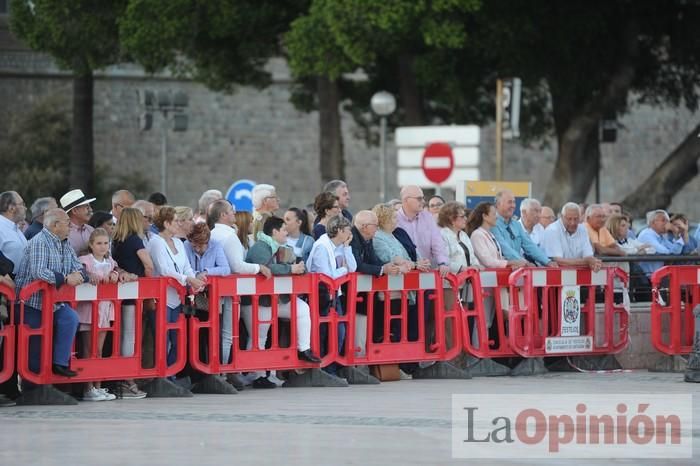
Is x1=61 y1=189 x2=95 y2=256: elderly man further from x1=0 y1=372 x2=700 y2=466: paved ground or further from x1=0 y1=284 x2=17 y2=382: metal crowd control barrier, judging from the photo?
x1=0 y1=372 x2=700 y2=466: paved ground

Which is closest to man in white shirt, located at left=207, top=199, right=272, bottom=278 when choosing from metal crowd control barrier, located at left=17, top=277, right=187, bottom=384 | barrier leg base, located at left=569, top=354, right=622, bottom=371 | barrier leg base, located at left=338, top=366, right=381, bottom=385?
metal crowd control barrier, located at left=17, top=277, right=187, bottom=384

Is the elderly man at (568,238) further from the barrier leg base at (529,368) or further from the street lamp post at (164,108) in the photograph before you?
the street lamp post at (164,108)

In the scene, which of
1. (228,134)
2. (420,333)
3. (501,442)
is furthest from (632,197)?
(501,442)

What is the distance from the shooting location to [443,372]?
17406 millimetres

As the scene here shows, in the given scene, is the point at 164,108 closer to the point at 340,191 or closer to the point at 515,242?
the point at 515,242

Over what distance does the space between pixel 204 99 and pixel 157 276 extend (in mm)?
37926

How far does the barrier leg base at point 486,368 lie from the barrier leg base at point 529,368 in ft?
0.27

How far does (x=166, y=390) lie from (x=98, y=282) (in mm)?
1180

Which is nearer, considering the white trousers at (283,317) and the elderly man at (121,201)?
A: the white trousers at (283,317)

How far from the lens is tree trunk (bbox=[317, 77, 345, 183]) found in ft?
129

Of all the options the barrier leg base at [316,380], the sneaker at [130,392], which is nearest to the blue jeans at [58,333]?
the sneaker at [130,392]

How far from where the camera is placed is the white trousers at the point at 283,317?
16172 mm

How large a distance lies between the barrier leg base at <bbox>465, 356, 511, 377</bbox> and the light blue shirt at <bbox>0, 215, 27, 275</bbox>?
4.73m

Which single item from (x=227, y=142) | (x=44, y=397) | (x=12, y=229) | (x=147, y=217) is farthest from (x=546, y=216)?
(x=227, y=142)
